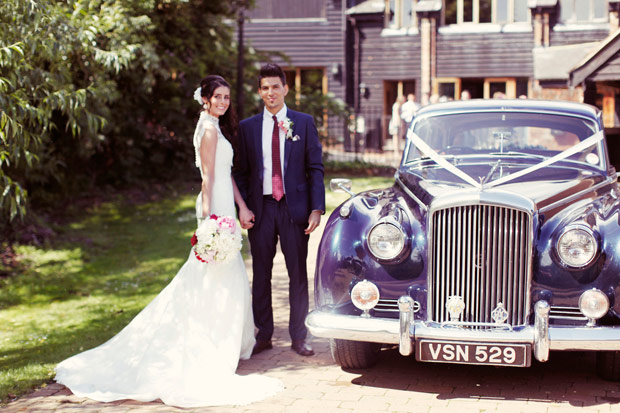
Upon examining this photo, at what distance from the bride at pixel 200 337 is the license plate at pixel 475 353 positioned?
1.10m

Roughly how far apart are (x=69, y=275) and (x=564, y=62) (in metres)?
12.3

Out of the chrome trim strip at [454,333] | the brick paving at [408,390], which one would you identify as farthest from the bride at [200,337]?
the chrome trim strip at [454,333]

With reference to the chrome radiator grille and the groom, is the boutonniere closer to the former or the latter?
the groom

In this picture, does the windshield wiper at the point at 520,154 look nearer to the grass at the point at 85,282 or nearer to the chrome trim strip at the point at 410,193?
the chrome trim strip at the point at 410,193

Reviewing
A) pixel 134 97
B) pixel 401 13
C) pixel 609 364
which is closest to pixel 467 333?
pixel 609 364

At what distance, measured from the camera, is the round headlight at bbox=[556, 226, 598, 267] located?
481cm

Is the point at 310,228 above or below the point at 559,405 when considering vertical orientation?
above

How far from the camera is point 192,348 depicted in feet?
18.1

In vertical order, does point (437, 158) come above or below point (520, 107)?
below

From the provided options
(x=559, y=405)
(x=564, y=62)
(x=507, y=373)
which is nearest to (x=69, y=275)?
(x=507, y=373)

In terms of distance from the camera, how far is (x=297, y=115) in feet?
20.1

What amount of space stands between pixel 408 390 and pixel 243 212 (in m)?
1.84

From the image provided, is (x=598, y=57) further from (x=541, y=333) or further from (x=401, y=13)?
(x=401, y=13)

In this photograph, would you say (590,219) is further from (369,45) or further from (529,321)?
(369,45)
